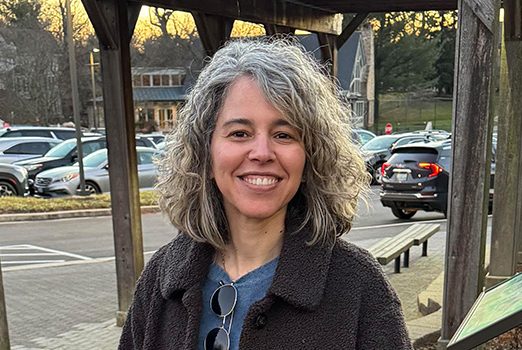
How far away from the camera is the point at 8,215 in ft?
40.4

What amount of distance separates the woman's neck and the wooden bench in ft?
13.9

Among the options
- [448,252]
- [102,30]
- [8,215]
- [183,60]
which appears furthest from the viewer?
[183,60]

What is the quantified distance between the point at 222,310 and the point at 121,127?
3.40 meters

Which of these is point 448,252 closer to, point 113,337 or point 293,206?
point 293,206

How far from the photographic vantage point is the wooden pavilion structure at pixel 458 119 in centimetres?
346

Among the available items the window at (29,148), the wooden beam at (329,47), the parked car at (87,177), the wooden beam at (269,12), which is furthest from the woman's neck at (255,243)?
the window at (29,148)

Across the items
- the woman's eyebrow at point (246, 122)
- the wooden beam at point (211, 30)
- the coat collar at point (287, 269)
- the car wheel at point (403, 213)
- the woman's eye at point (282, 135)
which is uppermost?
the wooden beam at point (211, 30)

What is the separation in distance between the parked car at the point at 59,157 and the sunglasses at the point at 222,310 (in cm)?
1481

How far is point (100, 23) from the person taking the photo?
435cm

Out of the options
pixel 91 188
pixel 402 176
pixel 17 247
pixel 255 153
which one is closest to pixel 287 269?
pixel 255 153

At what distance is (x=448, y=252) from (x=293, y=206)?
2617 mm

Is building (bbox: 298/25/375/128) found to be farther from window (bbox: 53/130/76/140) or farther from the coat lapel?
the coat lapel

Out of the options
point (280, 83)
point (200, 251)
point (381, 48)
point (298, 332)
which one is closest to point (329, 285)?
point (298, 332)

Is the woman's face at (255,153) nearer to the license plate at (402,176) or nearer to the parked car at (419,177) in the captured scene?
the parked car at (419,177)
